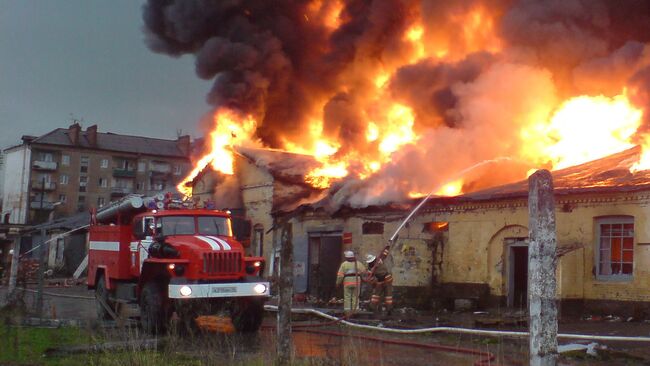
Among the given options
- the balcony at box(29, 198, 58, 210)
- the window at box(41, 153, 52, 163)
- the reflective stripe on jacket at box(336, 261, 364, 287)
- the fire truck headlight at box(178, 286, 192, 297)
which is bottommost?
the fire truck headlight at box(178, 286, 192, 297)

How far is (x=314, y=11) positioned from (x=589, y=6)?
52.5 feet

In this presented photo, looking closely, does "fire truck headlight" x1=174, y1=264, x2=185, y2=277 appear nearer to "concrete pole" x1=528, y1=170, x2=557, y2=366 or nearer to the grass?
the grass

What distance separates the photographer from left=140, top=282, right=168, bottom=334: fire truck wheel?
14.2 metres

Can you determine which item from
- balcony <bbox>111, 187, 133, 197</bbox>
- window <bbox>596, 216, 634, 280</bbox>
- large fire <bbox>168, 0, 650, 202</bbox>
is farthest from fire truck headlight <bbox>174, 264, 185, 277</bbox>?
balcony <bbox>111, 187, 133, 197</bbox>

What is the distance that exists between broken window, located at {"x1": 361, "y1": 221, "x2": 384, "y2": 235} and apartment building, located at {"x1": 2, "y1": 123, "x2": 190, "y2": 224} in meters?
57.2

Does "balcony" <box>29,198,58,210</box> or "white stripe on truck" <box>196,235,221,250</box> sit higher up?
"balcony" <box>29,198,58,210</box>

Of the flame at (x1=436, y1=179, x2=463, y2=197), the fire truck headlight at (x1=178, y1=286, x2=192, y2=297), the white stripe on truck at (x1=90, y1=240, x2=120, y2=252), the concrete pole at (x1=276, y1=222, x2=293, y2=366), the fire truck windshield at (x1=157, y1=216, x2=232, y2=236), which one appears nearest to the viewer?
the concrete pole at (x1=276, y1=222, x2=293, y2=366)

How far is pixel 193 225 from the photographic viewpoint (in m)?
15.4

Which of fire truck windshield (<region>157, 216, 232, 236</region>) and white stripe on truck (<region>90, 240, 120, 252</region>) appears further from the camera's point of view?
white stripe on truck (<region>90, 240, 120, 252</region>)

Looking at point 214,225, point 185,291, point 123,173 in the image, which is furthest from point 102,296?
point 123,173

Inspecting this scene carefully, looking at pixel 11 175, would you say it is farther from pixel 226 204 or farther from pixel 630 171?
pixel 630 171

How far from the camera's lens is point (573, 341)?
13664 millimetres

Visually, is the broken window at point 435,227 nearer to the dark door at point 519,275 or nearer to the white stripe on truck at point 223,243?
the dark door at point 519,275

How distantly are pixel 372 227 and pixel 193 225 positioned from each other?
10579 mm
